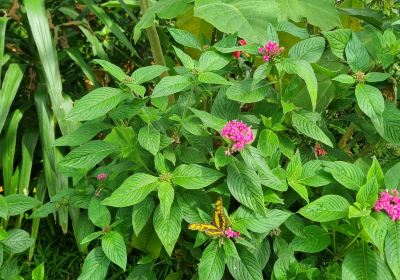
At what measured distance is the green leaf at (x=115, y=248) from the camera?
3.55ft

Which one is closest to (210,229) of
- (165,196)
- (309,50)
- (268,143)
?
(165,196)

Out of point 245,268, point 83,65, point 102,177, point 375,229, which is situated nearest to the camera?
point 375,229

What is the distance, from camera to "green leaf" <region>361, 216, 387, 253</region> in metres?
Answer: 0.98

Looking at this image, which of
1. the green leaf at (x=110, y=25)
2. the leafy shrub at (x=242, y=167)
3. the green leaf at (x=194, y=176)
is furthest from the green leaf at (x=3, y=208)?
the green leaf at (x=110, y=25)

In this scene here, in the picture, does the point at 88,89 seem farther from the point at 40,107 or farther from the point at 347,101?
the point at 347,101

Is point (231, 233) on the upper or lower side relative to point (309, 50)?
lower

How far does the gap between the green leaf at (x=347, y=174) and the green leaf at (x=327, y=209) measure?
0.13ft

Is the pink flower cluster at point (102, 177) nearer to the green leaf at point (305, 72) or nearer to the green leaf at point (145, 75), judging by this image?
the green leaf at point (145, 75)

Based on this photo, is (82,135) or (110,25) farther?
(110,25)

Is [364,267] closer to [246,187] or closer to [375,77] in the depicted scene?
[246,187]

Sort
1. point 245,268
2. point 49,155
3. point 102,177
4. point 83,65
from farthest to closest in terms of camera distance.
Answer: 1. point 83,65
2. point 49,155
3. point 102,177
4. point 245,268

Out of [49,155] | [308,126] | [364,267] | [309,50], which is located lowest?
[49,155]

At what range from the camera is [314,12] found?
1462 mm

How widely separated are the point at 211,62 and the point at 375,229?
1.60 ft
